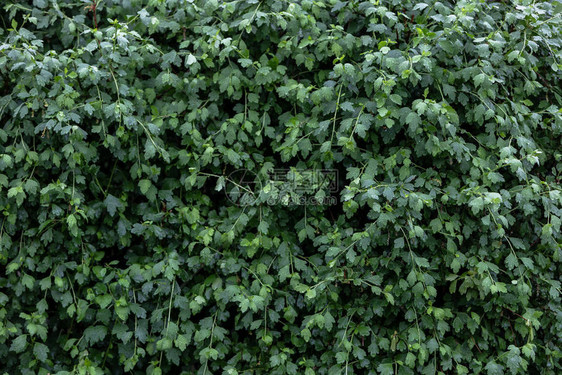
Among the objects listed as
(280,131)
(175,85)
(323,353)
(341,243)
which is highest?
(175,85)

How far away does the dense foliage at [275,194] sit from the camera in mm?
2791

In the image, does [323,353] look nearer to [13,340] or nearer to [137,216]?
[137,216]

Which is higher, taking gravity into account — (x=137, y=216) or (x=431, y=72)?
(x=431, y=72)

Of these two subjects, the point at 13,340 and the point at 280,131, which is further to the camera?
the point at 280,131

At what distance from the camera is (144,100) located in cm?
296

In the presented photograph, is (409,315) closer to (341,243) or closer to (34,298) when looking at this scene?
(341,243)

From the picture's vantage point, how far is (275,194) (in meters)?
2.83

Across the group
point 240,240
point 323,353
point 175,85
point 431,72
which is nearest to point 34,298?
point 240,240

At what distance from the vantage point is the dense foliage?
9.16 feet

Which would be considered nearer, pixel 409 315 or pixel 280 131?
pixel 409 315

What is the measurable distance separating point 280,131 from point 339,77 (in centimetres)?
44

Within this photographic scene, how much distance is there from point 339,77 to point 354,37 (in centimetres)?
23

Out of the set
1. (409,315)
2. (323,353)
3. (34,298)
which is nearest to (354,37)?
(409,315)

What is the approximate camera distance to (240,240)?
115 inches
